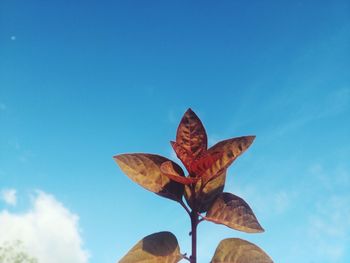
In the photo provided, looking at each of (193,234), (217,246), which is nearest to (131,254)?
(193,234)

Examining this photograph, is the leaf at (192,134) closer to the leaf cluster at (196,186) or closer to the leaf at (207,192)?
the leaf cluster at (196,186)

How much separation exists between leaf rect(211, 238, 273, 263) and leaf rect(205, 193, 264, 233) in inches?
2.8

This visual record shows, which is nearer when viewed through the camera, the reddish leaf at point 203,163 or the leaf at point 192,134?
the reddish leaf at point 203,163

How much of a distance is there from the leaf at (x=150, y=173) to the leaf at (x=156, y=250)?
0.18 metres

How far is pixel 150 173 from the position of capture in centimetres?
173

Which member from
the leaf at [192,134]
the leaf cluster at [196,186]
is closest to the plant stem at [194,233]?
the leaf cluster at [196,186]

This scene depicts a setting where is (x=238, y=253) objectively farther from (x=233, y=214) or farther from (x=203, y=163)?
(x=203, y=163)

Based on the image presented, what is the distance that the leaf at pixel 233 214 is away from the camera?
1.61 metres

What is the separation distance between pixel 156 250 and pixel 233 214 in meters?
0.36

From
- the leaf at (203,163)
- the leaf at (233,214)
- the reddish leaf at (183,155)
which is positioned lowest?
the leaf at (233,214)

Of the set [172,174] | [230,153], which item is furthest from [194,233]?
[230,153]

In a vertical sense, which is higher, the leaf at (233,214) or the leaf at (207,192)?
the leaf at (207,192)

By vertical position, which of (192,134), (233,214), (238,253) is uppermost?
(192,134)

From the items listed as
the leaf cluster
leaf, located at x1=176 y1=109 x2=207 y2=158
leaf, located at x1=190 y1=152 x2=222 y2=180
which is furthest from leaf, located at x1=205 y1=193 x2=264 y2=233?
leaf, located at x1=176 y1=109 x2=207 y2=158
